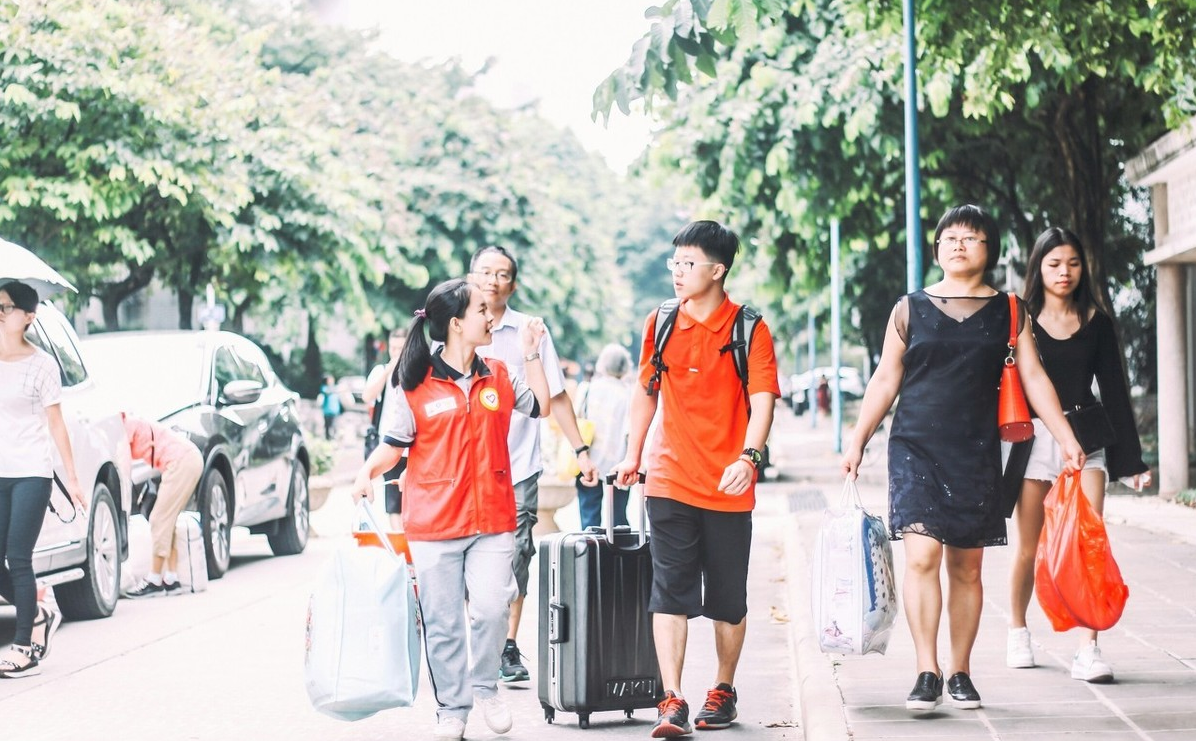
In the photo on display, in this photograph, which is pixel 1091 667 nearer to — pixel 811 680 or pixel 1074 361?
pixel 811 680

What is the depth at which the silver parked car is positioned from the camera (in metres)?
12.5

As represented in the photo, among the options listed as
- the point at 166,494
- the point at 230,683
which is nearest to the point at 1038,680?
the point at 230,683

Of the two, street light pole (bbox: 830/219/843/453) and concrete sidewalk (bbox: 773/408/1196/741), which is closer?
concrete sidewalk (bbox: 773/408/1196/741)

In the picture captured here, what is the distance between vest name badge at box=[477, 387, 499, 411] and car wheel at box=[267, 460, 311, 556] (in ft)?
27.7

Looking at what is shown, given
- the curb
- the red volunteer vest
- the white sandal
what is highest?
the red volunteer vest

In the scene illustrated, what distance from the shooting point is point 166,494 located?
38.0 feet

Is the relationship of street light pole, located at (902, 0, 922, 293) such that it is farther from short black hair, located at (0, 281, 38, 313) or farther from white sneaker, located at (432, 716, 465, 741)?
white sneaker, located at (432, 716, 465, 741)

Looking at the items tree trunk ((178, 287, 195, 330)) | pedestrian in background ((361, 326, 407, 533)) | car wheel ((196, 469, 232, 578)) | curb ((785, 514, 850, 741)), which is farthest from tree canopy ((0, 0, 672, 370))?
curb ((785, 514, 850, 741))

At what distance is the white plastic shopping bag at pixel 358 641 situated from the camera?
5.91 m

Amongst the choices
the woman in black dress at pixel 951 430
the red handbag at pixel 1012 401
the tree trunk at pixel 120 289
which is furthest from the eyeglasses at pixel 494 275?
the tree trunk at pixel 120 289

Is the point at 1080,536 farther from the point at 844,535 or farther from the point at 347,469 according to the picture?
the point at 347,469

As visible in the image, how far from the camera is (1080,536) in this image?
647 cm

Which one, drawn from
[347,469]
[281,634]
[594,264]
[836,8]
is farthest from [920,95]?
[594,264]

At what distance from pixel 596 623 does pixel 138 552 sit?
6.02 meters
